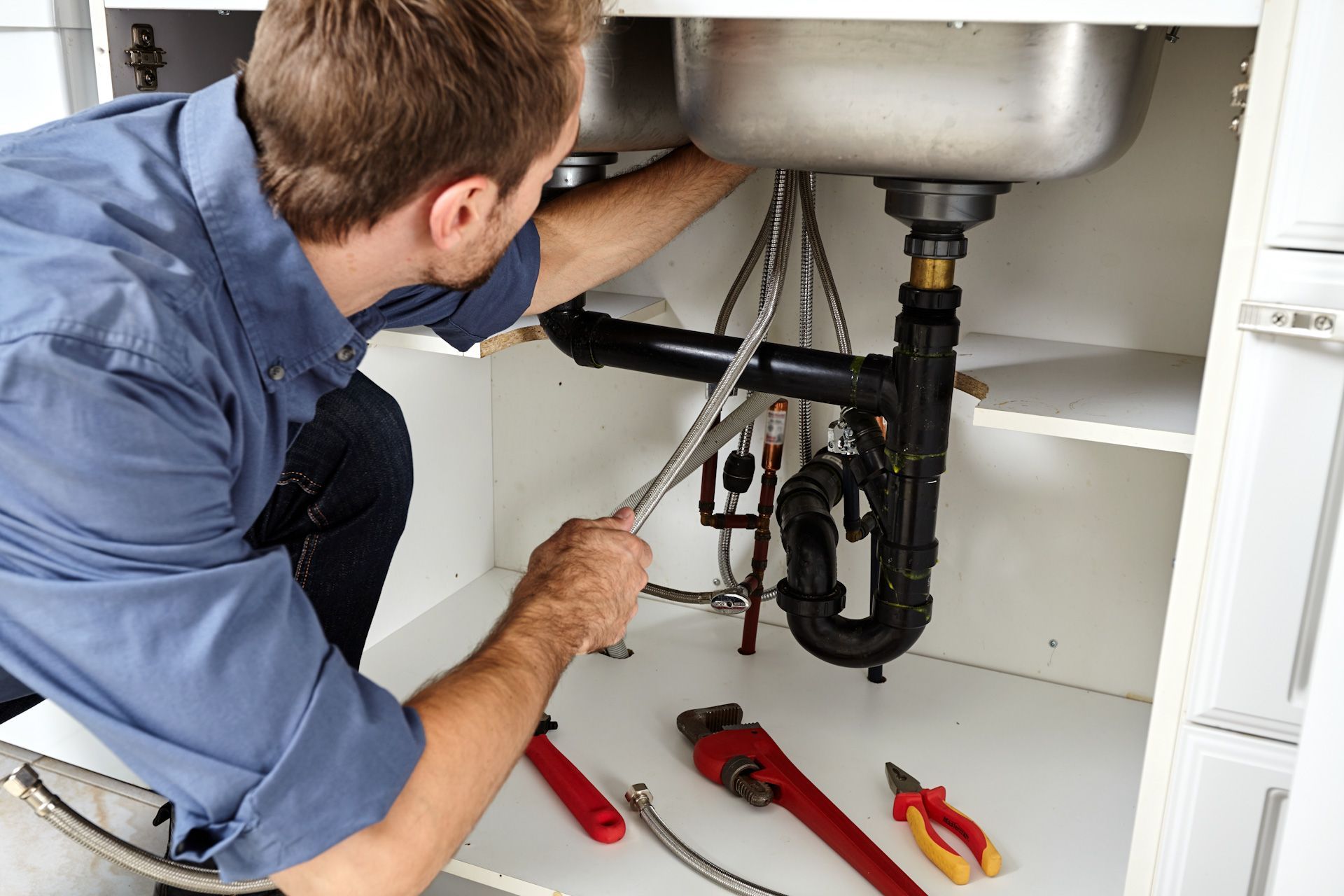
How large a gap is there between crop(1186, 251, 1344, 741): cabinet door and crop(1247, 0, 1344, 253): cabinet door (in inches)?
0.6

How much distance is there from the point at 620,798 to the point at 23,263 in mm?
757

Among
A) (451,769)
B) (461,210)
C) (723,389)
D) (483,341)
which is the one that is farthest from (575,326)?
(451,769)

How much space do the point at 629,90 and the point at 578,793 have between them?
2.21 feet

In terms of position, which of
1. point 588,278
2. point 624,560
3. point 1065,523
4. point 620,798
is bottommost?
point 620,798

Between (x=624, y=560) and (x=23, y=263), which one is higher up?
(x=23, y=263)

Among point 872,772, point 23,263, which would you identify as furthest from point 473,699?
point 872,772

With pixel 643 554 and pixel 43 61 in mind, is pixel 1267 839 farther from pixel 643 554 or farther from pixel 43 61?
pixel 43 61

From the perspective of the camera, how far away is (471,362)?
4.83ft

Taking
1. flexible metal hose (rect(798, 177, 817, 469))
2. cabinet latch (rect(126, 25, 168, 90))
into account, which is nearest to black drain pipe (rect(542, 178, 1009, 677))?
flexible metal hose (rect(798, 177, 817, 469))

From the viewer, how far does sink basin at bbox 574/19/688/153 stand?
93 cm

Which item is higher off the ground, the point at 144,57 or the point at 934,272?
the point at 144,57

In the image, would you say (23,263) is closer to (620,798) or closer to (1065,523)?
(620,798)

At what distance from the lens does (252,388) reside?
2.20 feet

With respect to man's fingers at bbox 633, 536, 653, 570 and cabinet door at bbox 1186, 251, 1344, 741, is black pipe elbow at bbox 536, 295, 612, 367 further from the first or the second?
cabinet door at bbox 1186, 251, 1344, 741
